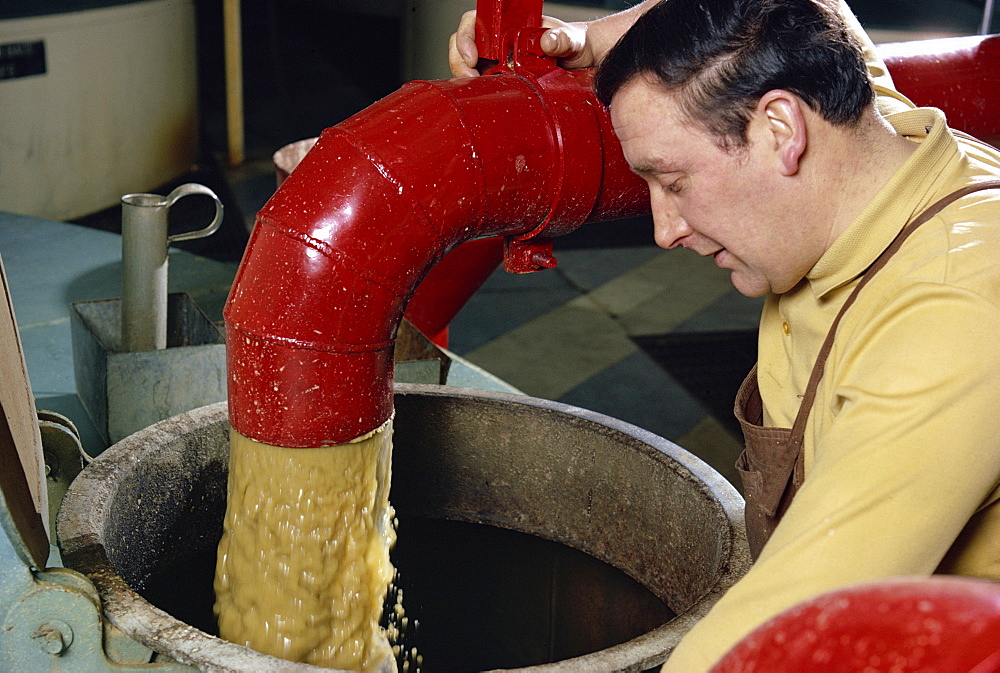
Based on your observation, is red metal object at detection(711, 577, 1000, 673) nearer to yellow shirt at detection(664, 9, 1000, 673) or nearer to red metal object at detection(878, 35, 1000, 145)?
yellow shirt at detection(664, 9, 1000, 673)

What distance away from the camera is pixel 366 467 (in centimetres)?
144

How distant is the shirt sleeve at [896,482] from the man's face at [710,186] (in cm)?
25

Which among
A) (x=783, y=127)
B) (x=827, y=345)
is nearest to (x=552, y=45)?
(x=783, y=127)

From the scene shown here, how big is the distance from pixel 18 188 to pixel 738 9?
5050 mm

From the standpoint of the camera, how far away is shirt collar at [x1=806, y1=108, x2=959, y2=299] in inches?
43.4

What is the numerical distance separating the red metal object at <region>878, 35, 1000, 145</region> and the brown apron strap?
0.91 metres

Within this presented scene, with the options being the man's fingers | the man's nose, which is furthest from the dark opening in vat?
the man's fingers

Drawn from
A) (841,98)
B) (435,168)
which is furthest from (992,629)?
(435,168)

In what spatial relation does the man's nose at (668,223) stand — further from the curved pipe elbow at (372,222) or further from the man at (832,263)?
the curved pipe elbow at (372,222)

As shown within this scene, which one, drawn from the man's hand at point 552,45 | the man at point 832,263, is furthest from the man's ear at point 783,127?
the man's hand at point 552,45

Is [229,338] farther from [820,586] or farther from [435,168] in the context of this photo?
[820,586]

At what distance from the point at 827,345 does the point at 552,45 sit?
0.56 meters

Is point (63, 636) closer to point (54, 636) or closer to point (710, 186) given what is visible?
point (54, 636)

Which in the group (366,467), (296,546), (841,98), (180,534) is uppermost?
(841,98)
